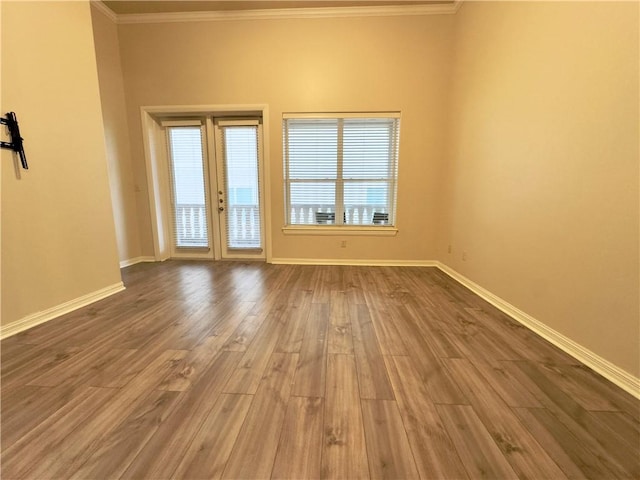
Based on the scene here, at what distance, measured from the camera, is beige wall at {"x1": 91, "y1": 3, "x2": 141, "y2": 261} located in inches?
139

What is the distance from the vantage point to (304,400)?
132 cm

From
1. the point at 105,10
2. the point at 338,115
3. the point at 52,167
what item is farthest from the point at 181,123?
the point at 338,115

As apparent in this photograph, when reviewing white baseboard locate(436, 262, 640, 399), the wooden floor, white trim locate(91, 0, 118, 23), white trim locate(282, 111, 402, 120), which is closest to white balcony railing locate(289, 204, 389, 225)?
white trim locate(282, 111, 402, 120)

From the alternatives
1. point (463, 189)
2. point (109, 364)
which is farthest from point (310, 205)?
point (109, 364)

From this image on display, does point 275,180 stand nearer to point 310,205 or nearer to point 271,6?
point 310,205

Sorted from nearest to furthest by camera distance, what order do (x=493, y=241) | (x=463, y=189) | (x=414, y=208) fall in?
(x=493, y=241), (x=463, y=189), (x=414, y=208)

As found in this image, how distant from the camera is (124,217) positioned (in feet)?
13.0

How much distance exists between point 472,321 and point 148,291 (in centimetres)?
340

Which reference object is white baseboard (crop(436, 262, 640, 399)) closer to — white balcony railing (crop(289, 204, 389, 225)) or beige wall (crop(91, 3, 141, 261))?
white balcony railing (crop(289, 204, 389, 225))

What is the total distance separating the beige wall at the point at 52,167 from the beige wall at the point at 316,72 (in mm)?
1419

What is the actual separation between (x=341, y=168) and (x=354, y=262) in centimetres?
152

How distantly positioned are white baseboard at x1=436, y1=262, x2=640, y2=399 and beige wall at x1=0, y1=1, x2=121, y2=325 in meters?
4.15

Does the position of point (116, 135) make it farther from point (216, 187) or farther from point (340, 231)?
point (340, 231)

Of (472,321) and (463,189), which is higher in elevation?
(463,189)
